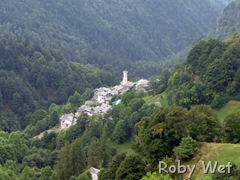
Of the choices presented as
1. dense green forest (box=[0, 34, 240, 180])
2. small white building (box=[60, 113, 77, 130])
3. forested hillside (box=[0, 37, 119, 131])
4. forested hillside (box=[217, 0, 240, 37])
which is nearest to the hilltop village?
small white building (box=[60, 113, 77, 130])

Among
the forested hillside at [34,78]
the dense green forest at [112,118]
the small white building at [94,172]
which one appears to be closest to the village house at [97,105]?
the dense green forest at [112,118]

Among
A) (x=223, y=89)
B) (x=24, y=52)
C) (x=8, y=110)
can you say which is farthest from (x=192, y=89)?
(x=24, y=52)

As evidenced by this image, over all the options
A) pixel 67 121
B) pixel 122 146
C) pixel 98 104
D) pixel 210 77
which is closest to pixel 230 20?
pixel 98 104

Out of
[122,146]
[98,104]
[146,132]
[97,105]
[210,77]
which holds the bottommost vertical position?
[122,146]

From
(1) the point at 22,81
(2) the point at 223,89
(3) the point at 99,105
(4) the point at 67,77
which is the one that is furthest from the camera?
(4) the point at 67,77

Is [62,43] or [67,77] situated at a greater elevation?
[62,43]

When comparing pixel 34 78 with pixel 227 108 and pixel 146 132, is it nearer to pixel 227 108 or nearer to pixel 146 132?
pixel 227 108

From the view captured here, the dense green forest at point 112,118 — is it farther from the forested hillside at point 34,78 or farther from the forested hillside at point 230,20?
the forested hillside at point 230,20

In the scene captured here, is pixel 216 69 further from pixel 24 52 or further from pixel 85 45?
pixel 85 45
